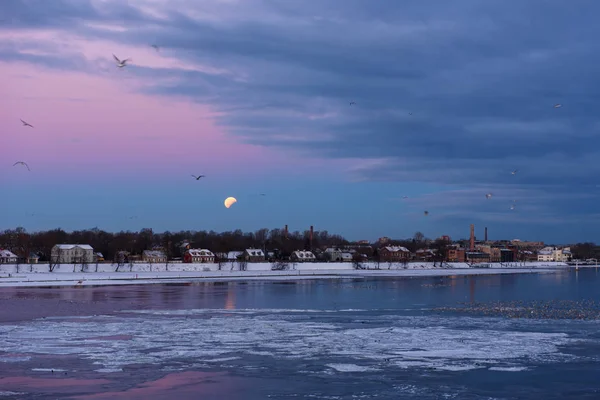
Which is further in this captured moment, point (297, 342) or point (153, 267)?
point (153, 267)

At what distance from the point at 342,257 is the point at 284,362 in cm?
16674

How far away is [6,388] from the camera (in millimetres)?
16766

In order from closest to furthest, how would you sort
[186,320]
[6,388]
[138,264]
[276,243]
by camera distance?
1. [6,388]
2. [186,320]
3. [138,264]
4. [276,243]

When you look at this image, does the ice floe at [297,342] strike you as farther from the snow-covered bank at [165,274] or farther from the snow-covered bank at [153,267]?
the snow-covered bank at [153,267]

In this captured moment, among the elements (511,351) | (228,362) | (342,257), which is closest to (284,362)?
(228,362)

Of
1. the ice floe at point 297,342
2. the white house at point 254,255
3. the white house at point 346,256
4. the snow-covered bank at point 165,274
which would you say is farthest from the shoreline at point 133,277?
the white house at point 346,256

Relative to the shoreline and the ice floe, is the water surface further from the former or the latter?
the shoreline

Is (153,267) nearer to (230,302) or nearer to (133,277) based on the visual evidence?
(133,277)

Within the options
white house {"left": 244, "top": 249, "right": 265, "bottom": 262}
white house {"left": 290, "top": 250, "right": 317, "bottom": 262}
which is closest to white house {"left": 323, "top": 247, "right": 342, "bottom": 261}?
white house {"left": 290, "top": 250, "right": 317, "bottom": 262}

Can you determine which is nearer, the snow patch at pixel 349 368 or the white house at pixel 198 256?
the snow patch at pixel 349 368

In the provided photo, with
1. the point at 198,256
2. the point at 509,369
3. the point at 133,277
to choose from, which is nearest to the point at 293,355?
the point at 509,369

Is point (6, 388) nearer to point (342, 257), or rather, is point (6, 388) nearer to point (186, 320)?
point (186, 320)

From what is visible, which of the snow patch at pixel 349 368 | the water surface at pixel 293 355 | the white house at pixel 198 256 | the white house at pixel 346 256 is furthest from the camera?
the white house at pixel 346 256

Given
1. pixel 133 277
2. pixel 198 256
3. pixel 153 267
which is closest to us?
pixel 133 277
